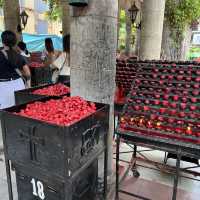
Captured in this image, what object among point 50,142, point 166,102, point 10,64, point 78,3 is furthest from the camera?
point 10,64

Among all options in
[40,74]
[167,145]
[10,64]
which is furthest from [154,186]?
[40,74]

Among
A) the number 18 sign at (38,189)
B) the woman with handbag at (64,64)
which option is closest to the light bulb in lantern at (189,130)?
the number 18 sign at (38,189)

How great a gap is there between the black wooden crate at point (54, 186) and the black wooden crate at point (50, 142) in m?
0.11

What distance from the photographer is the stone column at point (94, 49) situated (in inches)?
106

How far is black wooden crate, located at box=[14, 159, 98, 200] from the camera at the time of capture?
7.01 feet

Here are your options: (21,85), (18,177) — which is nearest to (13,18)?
(21,85)

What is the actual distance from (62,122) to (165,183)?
205 centimetres

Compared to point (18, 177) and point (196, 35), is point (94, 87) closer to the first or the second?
point (18, 177)

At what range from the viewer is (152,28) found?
5.39 metres

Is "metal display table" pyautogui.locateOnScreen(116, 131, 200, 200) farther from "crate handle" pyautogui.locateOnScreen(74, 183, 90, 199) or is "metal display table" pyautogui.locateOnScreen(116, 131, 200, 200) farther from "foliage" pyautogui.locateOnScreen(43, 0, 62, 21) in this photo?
"foliage" pyautogui.locateOnScreen(43, 0, 62, 21)

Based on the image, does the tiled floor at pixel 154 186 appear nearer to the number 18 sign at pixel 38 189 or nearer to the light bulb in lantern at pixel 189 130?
the number 18 sign at pixel 38 189

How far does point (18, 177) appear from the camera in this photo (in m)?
2.46

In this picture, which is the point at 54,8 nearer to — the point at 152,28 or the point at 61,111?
the point at 152,28

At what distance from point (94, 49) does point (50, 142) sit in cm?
125
